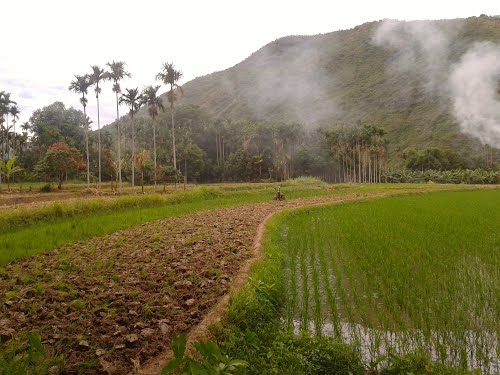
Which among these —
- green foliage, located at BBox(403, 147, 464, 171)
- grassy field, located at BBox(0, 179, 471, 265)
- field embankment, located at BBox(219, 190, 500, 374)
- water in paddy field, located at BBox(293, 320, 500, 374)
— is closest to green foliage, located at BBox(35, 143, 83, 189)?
grassy field, located at BBox(0, 179, 471, 265)

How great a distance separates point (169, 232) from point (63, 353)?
7.67 meters

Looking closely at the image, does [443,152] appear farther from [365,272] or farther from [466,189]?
[365,272]

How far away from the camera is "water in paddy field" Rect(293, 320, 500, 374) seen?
434 cm

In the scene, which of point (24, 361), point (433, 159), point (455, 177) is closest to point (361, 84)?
point (433, 159)

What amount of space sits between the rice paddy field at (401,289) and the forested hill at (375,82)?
8222 centimetres

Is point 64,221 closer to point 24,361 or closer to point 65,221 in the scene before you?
point 65,221

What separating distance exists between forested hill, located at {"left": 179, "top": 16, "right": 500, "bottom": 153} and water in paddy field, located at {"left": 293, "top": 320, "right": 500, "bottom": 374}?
88.5 meters

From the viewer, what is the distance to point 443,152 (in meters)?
73.5

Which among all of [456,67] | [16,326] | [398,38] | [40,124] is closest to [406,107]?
[456,67]

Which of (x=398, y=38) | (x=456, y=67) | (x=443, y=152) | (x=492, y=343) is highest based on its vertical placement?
(x=398, y=38)

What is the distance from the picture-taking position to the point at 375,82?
12456 centimetres

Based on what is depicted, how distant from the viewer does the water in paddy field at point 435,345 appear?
434 cm

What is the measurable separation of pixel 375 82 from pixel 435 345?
132 m

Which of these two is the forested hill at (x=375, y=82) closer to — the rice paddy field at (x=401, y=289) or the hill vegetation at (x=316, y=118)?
the hill vegetation at (x=316, y=118)
